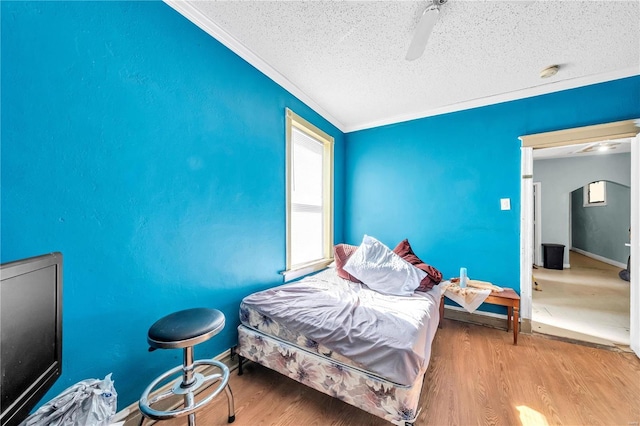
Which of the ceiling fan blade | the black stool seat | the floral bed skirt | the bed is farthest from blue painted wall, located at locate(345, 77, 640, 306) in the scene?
→ the black stool seat

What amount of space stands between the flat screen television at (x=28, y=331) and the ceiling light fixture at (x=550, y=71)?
3725mm

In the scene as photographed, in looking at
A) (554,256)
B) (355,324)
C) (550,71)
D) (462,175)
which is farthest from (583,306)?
(355,324)

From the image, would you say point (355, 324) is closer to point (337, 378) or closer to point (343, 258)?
point (337, 378)

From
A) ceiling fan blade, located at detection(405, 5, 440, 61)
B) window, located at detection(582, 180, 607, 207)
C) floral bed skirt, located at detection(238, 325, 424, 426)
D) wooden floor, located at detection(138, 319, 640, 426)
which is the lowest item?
wooden floor, located at detection(138, 319, 640, 426)

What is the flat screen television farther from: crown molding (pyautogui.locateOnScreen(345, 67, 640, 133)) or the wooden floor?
crown molding (pyautogui.locateOnScreen(345, 67, 640, 133))

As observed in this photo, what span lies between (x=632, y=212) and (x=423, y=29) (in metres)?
2.68

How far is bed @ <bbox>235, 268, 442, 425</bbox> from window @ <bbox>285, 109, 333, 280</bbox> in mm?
725

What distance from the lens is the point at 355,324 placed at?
4.72 feet

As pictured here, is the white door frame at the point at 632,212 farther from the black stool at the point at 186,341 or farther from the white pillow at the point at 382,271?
the black stool at the point at 186,341

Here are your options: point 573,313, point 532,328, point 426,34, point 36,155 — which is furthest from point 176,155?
point 573,313

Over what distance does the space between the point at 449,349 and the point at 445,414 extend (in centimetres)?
87

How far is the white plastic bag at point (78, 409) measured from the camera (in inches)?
30.0

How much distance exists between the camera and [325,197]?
329 centimetres

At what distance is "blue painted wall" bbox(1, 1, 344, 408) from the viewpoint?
39.1 inches
